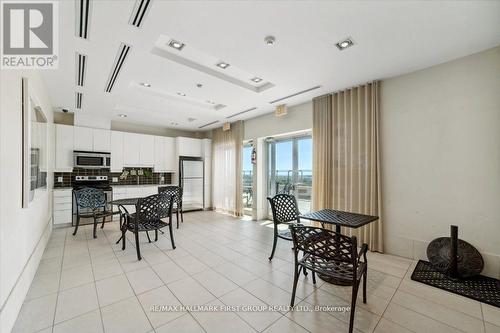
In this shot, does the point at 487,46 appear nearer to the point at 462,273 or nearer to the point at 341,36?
the point at 341,36

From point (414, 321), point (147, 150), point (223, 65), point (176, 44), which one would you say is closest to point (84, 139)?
point (147, 150)

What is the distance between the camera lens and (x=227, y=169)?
6.29 meters

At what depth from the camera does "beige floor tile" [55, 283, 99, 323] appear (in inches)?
72.3

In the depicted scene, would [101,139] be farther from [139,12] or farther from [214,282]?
[214,282]

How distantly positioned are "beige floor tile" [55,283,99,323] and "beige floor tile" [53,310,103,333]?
0.25 ft

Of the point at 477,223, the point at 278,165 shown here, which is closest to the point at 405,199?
the point at 477,223

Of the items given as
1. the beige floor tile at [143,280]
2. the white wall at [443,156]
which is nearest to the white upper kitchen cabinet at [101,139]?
the beige floor tile at [143,280]

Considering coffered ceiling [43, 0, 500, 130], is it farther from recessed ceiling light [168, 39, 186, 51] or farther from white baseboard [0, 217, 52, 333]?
white baseboard [0, 217, 52, 333]

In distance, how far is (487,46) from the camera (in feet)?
7.96

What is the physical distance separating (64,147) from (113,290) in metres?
4.24

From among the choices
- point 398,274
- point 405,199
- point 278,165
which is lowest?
point 398,274

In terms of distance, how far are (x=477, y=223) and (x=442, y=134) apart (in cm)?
117

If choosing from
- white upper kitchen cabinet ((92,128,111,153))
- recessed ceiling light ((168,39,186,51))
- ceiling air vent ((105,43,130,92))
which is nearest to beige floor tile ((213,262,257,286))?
recessed ceiling light ((168,39,186,51))
